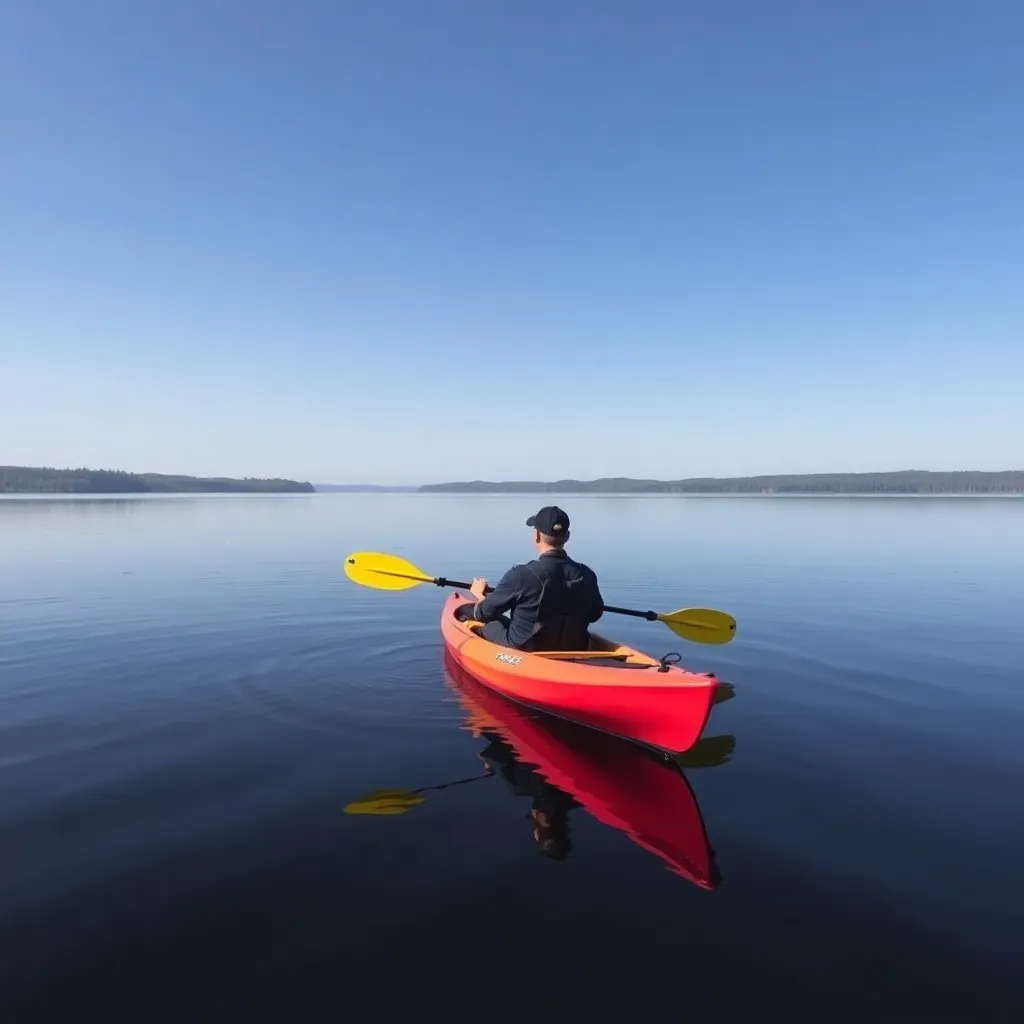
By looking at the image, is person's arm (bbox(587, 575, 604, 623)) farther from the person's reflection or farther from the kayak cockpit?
the person's reflection

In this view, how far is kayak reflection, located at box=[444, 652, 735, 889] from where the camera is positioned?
5.44 m

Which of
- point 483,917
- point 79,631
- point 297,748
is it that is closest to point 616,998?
point 483,917

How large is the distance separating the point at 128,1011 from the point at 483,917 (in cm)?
201

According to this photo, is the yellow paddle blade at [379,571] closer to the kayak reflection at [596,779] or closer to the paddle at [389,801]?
the kayak reflection at [596,779]

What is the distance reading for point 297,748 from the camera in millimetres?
7195

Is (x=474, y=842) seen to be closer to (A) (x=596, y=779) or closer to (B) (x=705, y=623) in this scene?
(A) (x=596, y=779)

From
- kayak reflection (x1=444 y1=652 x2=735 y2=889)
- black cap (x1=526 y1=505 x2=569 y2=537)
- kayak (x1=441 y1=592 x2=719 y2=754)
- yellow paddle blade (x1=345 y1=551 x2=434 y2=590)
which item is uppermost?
black cap (x1=526 y1=505 x2=569 y2=537)

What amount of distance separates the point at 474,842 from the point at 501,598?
3708 mm

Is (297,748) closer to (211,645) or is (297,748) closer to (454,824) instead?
(454,824)

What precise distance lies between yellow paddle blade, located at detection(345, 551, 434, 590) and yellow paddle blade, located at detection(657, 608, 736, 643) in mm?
5034

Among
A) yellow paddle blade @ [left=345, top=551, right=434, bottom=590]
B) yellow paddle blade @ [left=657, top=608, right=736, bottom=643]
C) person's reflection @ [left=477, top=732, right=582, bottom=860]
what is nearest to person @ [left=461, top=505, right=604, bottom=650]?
person's reflection @ [left=477, top=732, right=582, bottom=860]

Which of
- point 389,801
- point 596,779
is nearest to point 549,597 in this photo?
point 596,779

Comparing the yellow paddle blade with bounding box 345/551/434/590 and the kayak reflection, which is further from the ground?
the yellow paddle blade with bounding box 345/551/434/590

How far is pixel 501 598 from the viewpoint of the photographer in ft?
28.7
